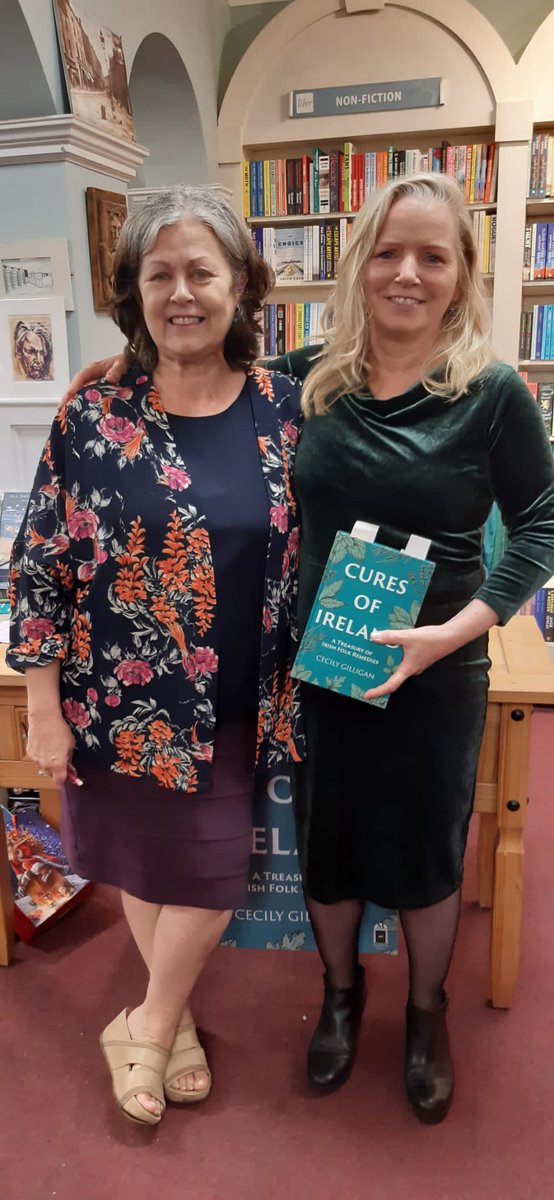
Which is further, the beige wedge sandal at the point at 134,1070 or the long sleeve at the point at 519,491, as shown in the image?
the beige wedge sandal at the point at 134,1070

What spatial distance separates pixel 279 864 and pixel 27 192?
1.99 m

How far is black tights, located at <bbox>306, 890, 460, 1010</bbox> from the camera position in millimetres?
1517

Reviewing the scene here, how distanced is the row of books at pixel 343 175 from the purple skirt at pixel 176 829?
283 centimetres

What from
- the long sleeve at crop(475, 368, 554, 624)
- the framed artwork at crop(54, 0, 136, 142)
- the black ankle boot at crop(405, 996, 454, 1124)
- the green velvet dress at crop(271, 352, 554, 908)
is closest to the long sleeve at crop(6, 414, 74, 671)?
the green velvet dress at crop(271, 352, 554, 908)

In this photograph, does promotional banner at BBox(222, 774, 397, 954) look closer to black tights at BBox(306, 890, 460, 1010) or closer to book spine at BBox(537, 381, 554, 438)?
black tights at BBox(306, 890, 460, 1010)

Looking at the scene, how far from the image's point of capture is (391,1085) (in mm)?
1629

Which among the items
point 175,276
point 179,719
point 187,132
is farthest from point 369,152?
point 179,719

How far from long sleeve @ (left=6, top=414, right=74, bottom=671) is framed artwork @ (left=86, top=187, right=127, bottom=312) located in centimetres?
133

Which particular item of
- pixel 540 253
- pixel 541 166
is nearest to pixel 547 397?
pixel 540 253

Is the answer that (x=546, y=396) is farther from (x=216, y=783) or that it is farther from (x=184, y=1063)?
(x=184, y=1063)

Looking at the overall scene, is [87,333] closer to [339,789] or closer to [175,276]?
[175,276]

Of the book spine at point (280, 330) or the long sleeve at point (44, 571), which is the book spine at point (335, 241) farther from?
the long sleeve at point (44, 571)

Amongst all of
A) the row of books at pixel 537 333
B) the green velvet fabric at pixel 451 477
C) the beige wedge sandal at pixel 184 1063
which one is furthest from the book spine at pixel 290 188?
the beige wedge sandal at pixel 184 1063

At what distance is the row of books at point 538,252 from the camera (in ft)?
11.3
